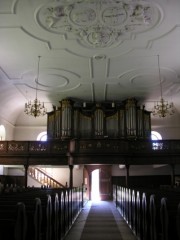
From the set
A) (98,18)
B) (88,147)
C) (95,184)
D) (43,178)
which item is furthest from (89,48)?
(95,184)

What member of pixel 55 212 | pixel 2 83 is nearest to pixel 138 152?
pixel 2 83

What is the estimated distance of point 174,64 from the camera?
1286 cm

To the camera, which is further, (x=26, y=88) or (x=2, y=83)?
(x=26, y=88)

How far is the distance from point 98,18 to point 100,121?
28.9ft

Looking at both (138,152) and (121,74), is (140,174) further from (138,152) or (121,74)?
(121,74)

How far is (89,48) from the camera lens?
1134 cm

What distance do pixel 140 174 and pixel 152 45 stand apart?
→ 12.0 m

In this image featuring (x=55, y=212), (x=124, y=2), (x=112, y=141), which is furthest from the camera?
(x=112, y=141)

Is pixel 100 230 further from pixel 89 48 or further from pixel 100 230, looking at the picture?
pixel 89 48

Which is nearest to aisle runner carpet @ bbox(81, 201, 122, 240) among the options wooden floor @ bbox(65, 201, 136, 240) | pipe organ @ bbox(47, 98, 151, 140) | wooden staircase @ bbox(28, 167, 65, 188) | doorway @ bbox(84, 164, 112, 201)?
wooden floor @ bbox(65, 201, 136, 240)

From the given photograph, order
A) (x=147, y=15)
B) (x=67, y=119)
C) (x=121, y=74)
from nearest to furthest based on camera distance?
(x=147, y=15)
(x=121, y=74)
(x=67, y=119)

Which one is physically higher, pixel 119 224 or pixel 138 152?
pixel 138 152

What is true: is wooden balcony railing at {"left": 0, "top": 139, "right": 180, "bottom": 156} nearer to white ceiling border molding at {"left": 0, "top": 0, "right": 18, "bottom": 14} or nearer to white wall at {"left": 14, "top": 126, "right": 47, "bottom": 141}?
white wall at {"left": 14, "top": 126, "right": 47, "bottom": 141}

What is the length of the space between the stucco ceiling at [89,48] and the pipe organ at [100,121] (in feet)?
2.52
